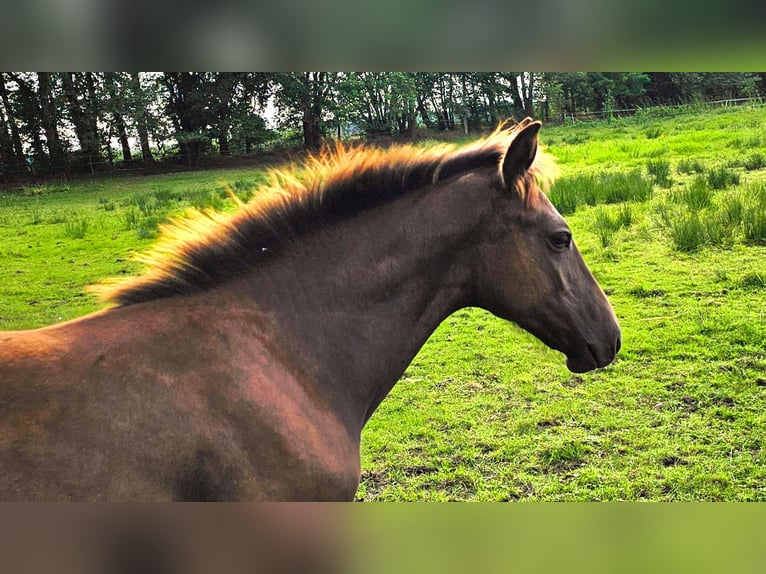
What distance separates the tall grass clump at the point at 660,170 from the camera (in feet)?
9.84

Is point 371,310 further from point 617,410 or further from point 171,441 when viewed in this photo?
point 617,410

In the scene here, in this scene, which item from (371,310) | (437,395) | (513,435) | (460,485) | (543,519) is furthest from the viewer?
(437,395)

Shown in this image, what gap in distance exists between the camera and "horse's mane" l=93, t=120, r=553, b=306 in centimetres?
110

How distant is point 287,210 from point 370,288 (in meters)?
0.25

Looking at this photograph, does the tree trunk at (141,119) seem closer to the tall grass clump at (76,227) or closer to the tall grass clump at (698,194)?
the tall grass clump at (76,227)

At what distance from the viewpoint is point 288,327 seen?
1142 millimetres

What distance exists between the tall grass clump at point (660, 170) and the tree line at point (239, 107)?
851mm

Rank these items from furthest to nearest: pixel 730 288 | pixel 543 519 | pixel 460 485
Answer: pixel 730 288, pixel 460 485, pixel 543 519

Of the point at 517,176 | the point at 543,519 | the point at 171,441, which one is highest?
the point at 517,176

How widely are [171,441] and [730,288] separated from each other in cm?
281

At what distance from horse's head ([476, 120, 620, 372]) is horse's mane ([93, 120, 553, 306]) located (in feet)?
0.12

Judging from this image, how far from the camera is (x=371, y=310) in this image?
1.22 metres
